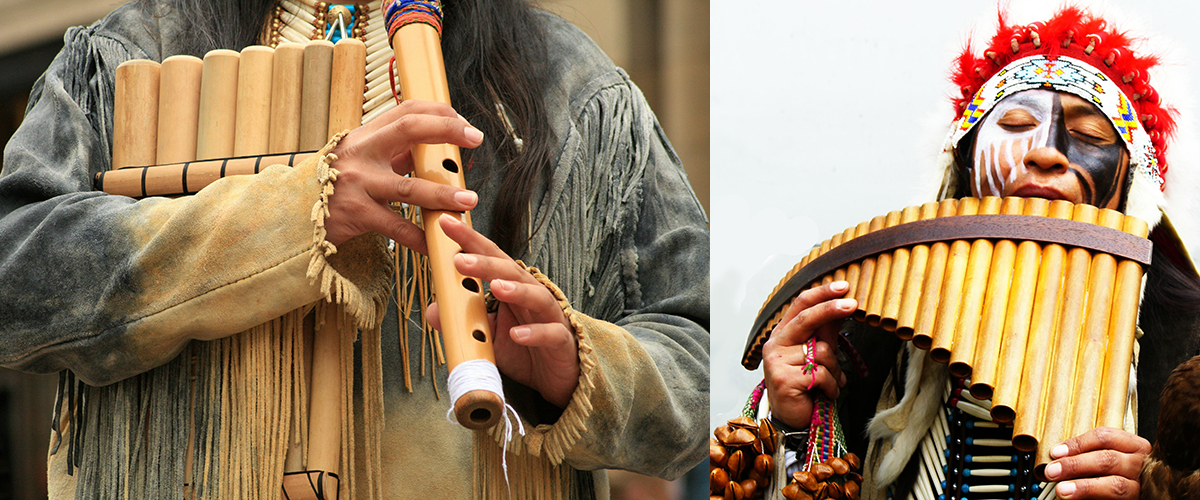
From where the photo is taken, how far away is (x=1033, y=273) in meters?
1.42

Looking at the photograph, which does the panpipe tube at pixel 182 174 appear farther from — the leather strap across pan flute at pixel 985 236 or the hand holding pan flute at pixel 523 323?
the leather strap across pan flute at pixel 985 236

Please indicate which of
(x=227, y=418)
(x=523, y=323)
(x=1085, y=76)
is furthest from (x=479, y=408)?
(x=1085, y=76)

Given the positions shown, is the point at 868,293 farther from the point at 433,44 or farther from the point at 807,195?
the point at 433,44

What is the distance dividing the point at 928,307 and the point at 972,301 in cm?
6

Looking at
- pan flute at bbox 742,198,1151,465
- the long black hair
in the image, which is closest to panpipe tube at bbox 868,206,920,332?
pan flute at bbox 742,198,1151,465

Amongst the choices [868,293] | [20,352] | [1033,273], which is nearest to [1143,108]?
[1033,273]

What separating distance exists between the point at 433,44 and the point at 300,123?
191mm

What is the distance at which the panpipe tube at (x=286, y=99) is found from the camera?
1170mm

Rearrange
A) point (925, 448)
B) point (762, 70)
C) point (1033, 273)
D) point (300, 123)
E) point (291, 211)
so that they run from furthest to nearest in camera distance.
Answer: point (762, 70) → point (925, 448) → point (1033, 273) → point (300, 123) → point (291, 211)

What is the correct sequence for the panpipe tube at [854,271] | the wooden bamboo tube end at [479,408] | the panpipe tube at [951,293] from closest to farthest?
the wooden bamboo tube end at [479,408]
the panpipe tube at [951,293]
the panpipe tube at [854,271]

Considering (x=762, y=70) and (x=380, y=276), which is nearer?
(x=380, y=276)

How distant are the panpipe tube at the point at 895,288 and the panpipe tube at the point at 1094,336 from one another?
0.24 meters

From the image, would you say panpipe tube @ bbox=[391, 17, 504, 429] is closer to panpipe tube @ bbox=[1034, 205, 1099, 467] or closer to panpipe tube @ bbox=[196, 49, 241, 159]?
panpipe tube @ bbox=[196, 49, 241, 159]

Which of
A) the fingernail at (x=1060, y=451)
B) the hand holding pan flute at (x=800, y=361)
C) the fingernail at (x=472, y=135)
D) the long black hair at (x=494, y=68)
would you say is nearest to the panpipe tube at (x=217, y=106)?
the long black hair at (x=494, y=68)
